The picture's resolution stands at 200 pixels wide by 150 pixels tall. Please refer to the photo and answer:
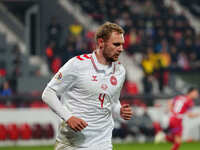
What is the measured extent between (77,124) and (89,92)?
0.46 metres

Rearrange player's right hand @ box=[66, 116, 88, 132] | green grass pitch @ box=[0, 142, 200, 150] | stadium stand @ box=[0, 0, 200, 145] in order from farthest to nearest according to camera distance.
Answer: stadium stand @ box=[0, 0, 200, 145], green grass pitch @ box=[0, 142, 200, 150], player's right hand @ box=[66, 116, 88, 132]

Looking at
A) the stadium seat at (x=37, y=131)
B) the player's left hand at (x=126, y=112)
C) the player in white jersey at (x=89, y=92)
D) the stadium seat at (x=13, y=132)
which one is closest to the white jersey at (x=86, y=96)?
the player in white jersey at (x=89, y=92)

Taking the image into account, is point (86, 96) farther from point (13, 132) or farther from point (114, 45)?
point (13, 132)

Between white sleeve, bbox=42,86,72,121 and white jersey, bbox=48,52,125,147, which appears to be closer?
white sleeve, bbox=42,86,72,121

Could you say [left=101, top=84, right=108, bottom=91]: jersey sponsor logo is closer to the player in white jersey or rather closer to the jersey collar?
the player in white jersey

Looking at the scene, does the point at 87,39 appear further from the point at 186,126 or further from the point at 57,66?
the point at 186,126

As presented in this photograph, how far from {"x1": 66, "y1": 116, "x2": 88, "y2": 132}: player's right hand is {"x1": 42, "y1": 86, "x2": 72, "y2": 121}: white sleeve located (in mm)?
67

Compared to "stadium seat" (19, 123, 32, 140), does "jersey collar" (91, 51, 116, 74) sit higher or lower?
higher

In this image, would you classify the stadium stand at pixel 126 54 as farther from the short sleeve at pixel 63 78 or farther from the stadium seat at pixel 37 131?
the short sleeve at pixel 63 78

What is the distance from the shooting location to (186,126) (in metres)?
20.0

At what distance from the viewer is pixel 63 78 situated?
5.82m

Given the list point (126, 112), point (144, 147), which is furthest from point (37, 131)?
point (126, 112)

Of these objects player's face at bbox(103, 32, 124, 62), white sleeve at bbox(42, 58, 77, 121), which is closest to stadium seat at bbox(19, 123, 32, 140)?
white sleeve at bbox(42, 58, 77, 121)

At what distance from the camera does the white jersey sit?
5.85m
